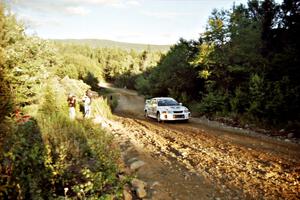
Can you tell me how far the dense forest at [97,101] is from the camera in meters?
5.56

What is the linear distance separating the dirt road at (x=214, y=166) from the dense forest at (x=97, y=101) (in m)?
1.35

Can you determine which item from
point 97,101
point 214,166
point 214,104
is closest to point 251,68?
point 214,104

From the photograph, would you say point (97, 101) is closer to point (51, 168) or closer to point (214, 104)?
point (214, 104)

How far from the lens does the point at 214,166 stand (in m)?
8.73

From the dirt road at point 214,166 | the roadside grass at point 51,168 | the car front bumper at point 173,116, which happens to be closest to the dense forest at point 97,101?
the roadside grass at point 51,168

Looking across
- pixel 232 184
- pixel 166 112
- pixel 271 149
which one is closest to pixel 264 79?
pixel 166 112

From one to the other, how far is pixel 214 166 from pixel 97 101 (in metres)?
13.8

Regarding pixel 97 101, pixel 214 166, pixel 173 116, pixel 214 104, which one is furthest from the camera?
pixel 214 104

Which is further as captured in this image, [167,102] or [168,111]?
[167,102]

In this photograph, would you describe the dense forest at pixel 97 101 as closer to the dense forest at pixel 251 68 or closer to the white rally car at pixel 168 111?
the dense forest at pixel 251 68

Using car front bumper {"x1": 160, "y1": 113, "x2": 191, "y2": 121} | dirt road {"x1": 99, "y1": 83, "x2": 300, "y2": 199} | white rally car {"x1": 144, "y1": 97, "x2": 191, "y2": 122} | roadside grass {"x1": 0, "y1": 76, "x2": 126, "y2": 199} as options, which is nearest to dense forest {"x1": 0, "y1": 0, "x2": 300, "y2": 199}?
roadside grass {"x1": 0, "y1": 76, "x2": 126, "y2": 199}

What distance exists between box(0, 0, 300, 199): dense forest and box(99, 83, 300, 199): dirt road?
135 cm

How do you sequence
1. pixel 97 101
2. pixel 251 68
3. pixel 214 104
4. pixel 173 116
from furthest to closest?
pixel 214 104
pixel 97 101
pixel 251 68
pixel 173 116

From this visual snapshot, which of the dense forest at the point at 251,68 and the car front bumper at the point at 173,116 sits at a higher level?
the dense forest at the point at 251,68
